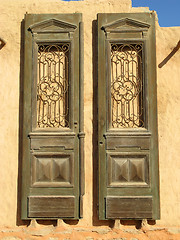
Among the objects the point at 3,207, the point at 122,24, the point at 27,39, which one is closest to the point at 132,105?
the point at 122,24

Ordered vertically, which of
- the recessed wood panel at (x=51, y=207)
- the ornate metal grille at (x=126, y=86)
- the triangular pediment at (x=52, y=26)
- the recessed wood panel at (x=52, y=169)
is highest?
the triangular pediment at (x=52, y=26)

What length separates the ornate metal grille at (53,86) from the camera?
4.04 meters

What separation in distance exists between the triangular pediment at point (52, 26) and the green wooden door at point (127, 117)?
44cm

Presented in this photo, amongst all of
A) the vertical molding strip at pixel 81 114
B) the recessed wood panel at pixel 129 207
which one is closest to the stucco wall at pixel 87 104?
the vertical molding strip at pixel 81 114

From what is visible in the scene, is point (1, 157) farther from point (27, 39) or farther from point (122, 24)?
point (122, 24)

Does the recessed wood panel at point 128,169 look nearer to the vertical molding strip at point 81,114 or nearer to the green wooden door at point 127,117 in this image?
the green wooden door at point 127,117

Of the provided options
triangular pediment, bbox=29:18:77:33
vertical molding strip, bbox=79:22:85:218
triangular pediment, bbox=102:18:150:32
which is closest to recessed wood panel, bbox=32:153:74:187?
vertical molding strip, bbox=79:22:85:218

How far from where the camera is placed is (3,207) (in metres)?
3.95

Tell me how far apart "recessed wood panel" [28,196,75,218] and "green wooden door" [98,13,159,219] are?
1.39 feet

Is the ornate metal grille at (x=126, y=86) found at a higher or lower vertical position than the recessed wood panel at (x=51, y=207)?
higher

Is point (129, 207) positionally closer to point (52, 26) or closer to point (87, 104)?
point (87, 104)

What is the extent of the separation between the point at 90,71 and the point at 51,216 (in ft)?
6.87

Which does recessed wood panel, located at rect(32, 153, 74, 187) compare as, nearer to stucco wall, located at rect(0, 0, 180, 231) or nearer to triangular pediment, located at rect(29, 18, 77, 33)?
stucco wall, located at rect(0, 0, 180, 231)

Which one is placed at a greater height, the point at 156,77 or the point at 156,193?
the point at 156,77
